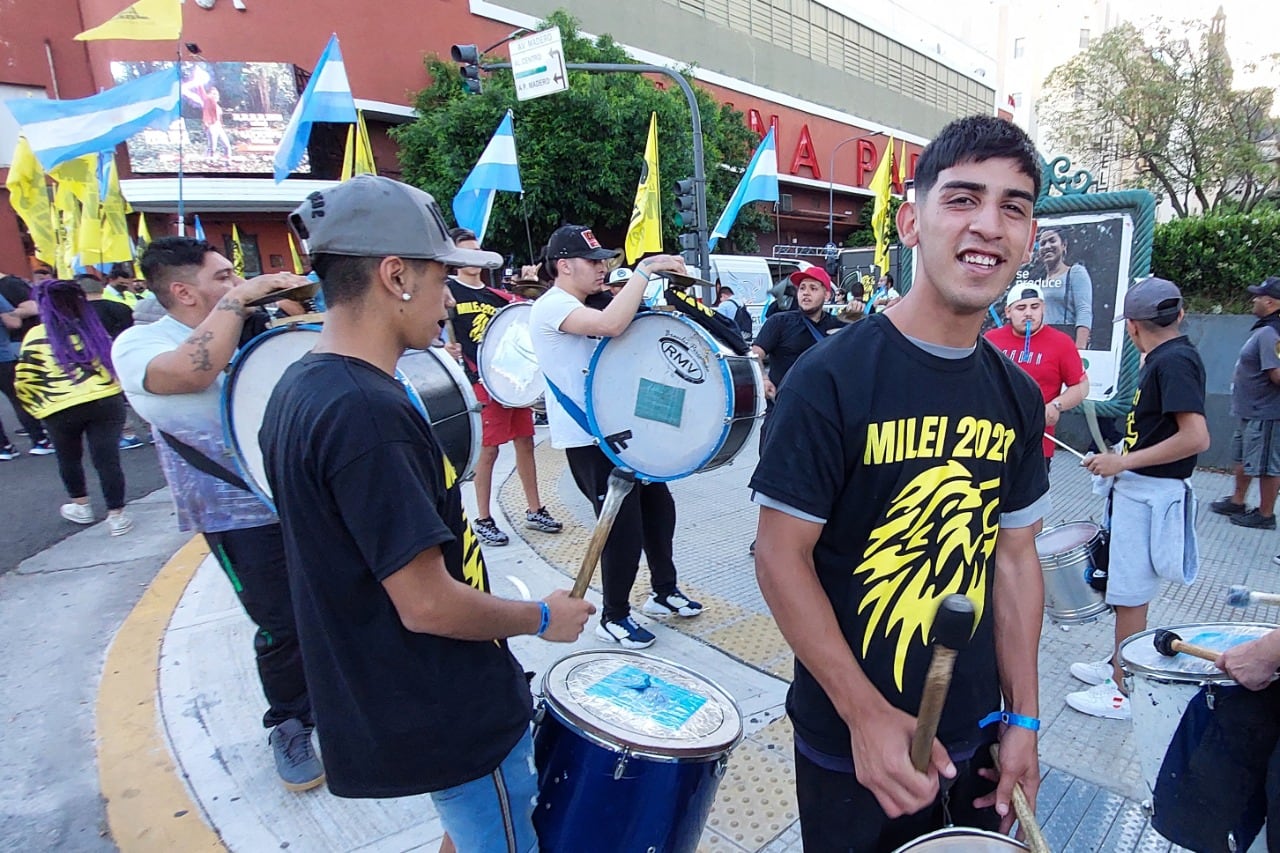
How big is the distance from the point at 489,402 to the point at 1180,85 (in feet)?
74.6

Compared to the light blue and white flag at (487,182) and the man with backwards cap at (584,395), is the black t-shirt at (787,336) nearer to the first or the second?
the man with backwards cap at (584,395)

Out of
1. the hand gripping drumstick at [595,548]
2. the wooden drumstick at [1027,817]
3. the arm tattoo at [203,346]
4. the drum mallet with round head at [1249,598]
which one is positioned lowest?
the wooden drumstick at [1027,817]

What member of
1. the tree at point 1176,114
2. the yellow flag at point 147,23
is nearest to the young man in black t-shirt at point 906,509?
the yellow flag at point 147,23

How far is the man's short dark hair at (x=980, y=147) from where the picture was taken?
1.33m

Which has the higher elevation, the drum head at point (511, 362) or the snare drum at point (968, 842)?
the drum head at point (511, 362)

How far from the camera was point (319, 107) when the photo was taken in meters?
7.52

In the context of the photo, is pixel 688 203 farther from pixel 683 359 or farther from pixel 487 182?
pixel 683 359

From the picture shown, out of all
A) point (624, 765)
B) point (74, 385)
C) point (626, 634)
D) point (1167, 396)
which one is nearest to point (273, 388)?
point (624, 765)

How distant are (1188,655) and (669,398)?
202 cm

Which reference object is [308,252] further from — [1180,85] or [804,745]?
[1180,85]

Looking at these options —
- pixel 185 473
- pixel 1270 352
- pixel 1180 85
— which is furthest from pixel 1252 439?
pixel 1180 85

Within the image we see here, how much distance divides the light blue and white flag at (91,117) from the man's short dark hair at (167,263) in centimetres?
494

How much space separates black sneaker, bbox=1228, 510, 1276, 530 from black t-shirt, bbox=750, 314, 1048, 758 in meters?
5.59

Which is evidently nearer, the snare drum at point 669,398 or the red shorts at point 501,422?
the snare drum at point 669,398
